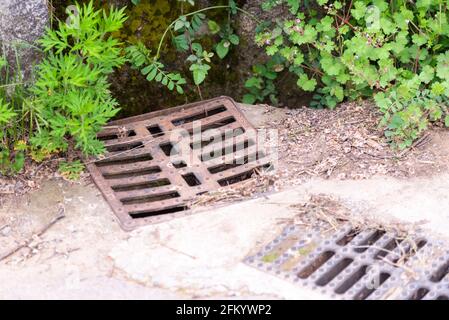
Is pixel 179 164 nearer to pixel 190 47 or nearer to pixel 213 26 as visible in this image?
pixel 190 47

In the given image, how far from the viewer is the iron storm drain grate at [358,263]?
9.74ft

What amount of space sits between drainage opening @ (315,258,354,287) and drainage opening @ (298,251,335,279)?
0.07 meters

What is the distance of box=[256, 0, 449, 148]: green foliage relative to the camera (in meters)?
3.85

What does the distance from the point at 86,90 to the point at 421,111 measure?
1.63 meters

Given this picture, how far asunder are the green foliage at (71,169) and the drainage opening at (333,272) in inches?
50.5

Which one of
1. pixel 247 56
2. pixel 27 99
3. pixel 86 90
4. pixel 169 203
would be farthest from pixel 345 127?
pixel 27 99

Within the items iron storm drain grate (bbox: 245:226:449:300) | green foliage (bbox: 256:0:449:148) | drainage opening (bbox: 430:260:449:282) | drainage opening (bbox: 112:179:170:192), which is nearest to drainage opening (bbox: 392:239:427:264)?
iron storm drain grate (bbox: 245:226:449:300)

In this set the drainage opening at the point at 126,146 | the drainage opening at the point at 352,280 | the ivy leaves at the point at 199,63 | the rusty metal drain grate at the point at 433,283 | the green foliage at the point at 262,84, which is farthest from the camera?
the green foliage at the point at 262,84

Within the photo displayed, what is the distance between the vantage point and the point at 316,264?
3.21m

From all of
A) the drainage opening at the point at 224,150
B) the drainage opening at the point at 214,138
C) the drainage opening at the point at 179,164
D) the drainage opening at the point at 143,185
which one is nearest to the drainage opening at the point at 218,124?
the drainage opening at the point at 214,138

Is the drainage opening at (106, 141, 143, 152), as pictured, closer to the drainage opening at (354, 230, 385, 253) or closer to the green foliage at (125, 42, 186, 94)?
the green foliage at (125, 42, 186, 94)

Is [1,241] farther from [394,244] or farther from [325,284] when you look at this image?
[394,244]

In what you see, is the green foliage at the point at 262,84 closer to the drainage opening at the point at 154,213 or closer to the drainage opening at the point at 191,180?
the drainage opening at the point at 191,180

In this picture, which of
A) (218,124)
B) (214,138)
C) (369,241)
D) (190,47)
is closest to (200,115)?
(218,124)
